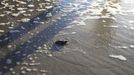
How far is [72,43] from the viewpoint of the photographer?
7.19 meters

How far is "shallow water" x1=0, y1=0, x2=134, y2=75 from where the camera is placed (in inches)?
236

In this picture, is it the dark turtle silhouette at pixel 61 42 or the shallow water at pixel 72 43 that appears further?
the dark turtle silhouette at pixel 61 42

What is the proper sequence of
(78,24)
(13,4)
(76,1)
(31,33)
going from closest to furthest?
(31,33) < (78,24) < (13,4) < (76,1)

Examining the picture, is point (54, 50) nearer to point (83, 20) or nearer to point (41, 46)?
point (41, 46)

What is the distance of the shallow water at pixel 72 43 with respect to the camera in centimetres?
600

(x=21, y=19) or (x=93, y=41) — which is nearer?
(x=93, y=41)

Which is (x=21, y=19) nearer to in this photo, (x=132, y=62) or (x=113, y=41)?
(x=113, y=41)

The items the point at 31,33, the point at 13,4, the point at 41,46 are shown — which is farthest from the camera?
the point at 13,4

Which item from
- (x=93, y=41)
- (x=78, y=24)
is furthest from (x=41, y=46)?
(x=78, y=24)

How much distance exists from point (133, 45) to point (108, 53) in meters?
0.91

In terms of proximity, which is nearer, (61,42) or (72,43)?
(61,42)

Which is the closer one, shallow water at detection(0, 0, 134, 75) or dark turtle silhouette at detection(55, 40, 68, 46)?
shallow water at detection(0, 0, 134, 75)

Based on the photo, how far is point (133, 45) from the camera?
7.16 meters

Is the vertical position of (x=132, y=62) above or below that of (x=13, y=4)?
below
